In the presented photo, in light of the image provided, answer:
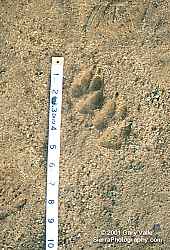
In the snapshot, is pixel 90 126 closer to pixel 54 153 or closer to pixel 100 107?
pixel 100 107

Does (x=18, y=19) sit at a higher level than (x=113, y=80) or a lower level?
higher

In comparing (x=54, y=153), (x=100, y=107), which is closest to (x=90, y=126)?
(x=100, y=107)

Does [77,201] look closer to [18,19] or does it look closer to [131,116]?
[131,116]

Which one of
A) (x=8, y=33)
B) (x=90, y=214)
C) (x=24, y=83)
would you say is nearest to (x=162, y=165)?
(x=90, y=214)

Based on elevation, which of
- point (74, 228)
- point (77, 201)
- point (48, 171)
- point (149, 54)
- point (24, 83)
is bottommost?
point (74, 228)
